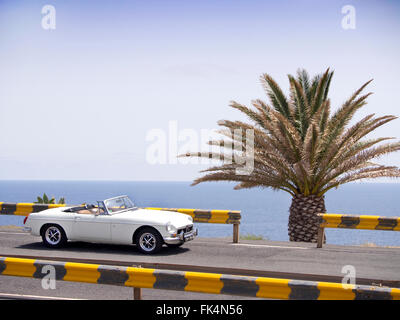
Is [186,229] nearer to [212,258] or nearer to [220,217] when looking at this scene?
[212,258]

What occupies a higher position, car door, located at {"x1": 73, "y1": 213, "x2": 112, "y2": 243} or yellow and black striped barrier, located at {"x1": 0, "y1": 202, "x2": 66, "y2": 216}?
yellow and black striped barrier, located at {"x1": 0, "y1": 202, "x2": 66, "y2": 216}

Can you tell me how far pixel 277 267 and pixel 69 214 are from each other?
5.44 metres

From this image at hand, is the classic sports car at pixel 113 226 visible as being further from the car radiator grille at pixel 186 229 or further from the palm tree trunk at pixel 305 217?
the palm tree trunk at pixel 305 217

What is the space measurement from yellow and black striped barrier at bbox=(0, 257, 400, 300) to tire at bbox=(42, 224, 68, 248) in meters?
5.41

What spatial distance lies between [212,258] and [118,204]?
2.91 meters

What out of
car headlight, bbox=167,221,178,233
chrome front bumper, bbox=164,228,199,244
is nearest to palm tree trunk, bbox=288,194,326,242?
chrome front bumper, bbox=164,228,199,244

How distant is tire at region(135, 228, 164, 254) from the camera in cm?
1123

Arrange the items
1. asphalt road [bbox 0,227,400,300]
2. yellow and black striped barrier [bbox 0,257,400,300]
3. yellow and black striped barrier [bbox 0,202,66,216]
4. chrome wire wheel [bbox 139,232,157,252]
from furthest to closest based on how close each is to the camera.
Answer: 1. yellow and black striped barrier [bbox 0,202,66,216]
2. chrome wire wheel [bbox 139,232,157,252]
3. asphalt road [bbox 0,227,400,300]
4. yellow and black striped barrier [bbox 0,257,400,300]

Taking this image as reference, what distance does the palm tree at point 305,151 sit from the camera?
1638cm

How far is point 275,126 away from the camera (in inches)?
653

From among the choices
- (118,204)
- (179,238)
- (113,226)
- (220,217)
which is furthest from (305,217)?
(113,226)

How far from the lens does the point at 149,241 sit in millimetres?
11352

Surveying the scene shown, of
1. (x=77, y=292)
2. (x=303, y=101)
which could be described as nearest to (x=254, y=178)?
(x=303, y=101)

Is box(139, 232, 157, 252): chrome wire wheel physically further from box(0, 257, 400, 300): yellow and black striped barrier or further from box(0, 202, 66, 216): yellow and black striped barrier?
box(0, 202, 66, 216): yellow and black striped barrier
